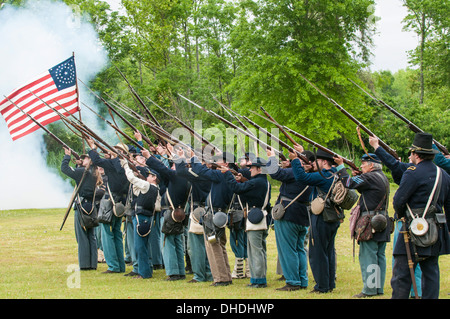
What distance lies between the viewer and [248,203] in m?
9.93

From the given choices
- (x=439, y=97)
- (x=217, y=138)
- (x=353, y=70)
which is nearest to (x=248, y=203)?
(x=217, y=138)

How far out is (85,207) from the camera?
1257 cm

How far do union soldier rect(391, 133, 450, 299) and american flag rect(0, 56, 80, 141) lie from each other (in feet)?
26.7

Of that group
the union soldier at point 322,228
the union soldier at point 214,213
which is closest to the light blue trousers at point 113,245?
the union soldier at point 214,213

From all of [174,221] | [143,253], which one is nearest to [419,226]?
[174,221]

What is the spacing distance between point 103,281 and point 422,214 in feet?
19.0

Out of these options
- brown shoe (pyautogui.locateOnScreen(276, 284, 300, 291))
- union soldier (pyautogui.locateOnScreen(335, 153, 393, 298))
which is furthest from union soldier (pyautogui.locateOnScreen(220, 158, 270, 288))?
union soldier (pyautogui.locateOnScreen(335, 153, 393, 298))

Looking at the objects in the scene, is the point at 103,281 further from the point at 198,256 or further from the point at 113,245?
the point at 198,256

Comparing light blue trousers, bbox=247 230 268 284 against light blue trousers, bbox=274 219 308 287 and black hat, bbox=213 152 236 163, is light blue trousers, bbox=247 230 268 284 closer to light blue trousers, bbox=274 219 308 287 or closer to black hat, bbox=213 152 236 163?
light blue trousers, bbox=274 219 308 287

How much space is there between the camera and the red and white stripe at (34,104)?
13.5 m

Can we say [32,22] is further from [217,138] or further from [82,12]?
[217,138]

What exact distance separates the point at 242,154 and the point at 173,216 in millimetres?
1589

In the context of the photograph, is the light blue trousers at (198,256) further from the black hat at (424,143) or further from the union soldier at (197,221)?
the black hat at (424,143)

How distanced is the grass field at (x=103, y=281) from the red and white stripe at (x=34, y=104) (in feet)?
9.61
